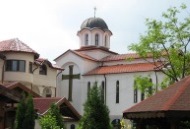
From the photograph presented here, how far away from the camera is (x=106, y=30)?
56438 millimetres

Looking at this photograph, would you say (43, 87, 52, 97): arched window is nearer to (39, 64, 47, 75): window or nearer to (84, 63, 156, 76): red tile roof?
(39, 64, 47, 75): window

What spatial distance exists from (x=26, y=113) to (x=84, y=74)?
2880 cm

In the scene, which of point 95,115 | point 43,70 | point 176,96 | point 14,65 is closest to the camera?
point 176,96

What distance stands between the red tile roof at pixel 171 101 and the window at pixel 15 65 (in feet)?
76.4

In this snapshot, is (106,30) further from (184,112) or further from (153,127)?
(184,112)

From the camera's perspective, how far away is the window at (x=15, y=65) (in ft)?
131

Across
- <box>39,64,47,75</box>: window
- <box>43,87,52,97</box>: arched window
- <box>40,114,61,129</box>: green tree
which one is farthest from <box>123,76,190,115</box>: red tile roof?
<box>43,87,52,97</box>: arched window

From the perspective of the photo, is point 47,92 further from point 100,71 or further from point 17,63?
point 100,71

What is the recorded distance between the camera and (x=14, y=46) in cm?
4025

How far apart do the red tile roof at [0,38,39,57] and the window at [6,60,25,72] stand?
106cm

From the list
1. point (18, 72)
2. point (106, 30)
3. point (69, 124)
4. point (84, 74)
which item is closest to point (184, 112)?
point (18, 72)

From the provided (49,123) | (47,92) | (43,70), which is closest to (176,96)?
A: (49,123)

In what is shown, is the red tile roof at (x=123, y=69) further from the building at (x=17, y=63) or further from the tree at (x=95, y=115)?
the tree at (x=95, y=115)

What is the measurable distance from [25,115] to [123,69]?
27201 millimetres
